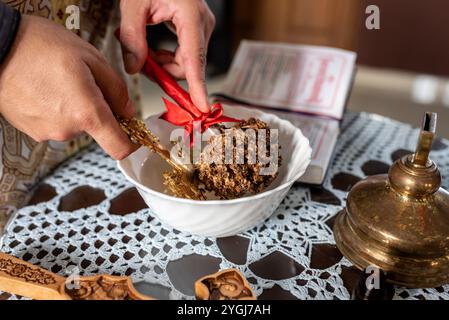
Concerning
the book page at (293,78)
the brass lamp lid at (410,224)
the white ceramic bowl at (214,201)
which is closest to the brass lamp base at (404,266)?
the brass lamp lid at (410,224)

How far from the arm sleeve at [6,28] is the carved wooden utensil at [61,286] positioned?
0.66 feet

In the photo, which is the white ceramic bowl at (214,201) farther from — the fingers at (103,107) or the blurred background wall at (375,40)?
the blurred background wall at (375,40)

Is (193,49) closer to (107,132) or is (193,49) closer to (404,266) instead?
(107,132)

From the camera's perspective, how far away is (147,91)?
6.19 feet

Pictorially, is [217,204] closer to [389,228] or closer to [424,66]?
[389,228]

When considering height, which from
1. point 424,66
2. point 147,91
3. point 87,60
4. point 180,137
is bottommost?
point 147,91

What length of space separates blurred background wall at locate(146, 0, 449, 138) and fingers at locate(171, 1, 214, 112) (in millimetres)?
1265

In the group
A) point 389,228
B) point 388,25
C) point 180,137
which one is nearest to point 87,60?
point 180,137

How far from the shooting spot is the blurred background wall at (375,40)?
75.0 inches

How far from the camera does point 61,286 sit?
1.37 ft

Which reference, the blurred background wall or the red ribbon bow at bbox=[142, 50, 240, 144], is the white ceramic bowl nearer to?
the red ribbon bow at bbox=[142, 50, 240, 144]

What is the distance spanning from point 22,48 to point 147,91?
1.47 m

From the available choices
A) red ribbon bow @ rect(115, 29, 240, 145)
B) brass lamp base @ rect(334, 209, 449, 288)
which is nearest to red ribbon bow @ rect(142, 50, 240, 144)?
red ribbon bow @ rect(115, 29, 240, 145)

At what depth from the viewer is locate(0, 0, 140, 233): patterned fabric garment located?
59 cm
